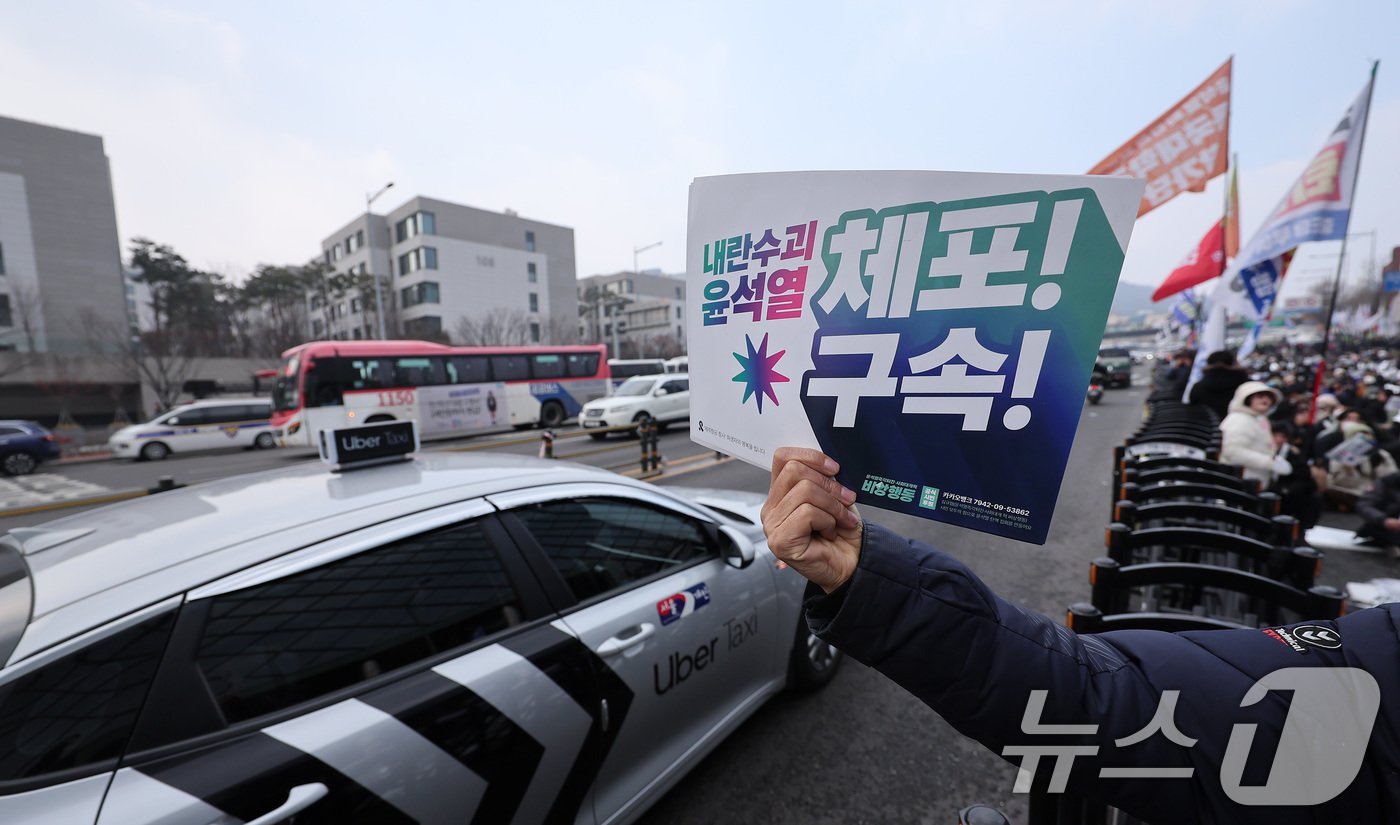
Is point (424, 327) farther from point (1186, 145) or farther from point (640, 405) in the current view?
point (1186, 145)

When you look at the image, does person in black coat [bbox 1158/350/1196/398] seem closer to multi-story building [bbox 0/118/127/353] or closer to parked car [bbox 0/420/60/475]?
parked car [bbox 0/420/60/475]

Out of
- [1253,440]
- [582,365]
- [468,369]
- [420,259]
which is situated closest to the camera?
[1253,440]

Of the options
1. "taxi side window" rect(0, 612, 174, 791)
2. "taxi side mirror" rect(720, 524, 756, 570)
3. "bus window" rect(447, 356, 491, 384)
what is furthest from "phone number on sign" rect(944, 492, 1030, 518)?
"bus window" rect(447, 356, 491, 384)

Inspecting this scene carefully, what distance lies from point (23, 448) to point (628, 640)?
21.6m

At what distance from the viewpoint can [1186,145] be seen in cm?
674

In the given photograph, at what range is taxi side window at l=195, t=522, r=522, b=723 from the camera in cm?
143

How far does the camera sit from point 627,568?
2.36m

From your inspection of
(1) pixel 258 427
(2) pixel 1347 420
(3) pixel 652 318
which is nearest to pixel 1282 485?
(2) pixel 1347 420

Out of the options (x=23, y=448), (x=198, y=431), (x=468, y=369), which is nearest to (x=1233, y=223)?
(x=468, y=369)

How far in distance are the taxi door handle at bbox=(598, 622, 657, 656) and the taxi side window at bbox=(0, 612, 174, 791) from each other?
1182mm

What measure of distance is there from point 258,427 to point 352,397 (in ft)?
18.3

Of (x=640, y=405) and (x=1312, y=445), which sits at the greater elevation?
(x=1312, y=445)

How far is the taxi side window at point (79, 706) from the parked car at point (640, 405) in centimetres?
1281

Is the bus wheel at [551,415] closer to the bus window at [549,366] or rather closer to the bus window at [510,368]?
the bus window at [549,366]
